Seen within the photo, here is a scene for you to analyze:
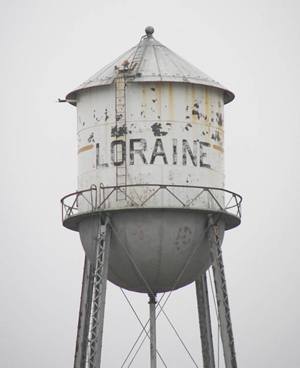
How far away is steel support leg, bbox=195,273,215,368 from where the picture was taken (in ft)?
175

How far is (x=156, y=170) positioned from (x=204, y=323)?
685cm

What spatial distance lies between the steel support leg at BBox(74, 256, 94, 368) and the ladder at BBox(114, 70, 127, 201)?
3.52m

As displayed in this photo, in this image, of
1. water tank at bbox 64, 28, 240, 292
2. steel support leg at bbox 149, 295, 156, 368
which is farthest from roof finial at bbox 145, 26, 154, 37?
steel support leg at bbox 149, 295, 156, 368

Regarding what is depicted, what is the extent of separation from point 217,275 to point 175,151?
4.45 metres

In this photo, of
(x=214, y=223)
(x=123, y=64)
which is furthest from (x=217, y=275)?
(x=123, y=64)

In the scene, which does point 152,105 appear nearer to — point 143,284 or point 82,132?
point 82,132

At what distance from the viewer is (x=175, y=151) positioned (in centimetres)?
4972

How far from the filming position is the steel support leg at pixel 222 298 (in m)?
49.6

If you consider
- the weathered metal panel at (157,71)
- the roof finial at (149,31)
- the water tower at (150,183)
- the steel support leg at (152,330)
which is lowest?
the steel support leg at (152,330)

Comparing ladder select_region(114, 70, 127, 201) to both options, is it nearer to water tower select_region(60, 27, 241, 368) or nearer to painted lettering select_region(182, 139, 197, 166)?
water tower select_region(60, 27, 241, 368)

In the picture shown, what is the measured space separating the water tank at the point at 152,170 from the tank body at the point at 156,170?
34 millimetres

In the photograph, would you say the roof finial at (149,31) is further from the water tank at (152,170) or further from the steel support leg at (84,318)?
the steel support leg at (84,318)

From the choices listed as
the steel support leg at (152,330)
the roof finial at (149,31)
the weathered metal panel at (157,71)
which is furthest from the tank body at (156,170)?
the roof finial at (149,31)

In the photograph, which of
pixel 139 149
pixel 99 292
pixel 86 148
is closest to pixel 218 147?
pixel 139 149
